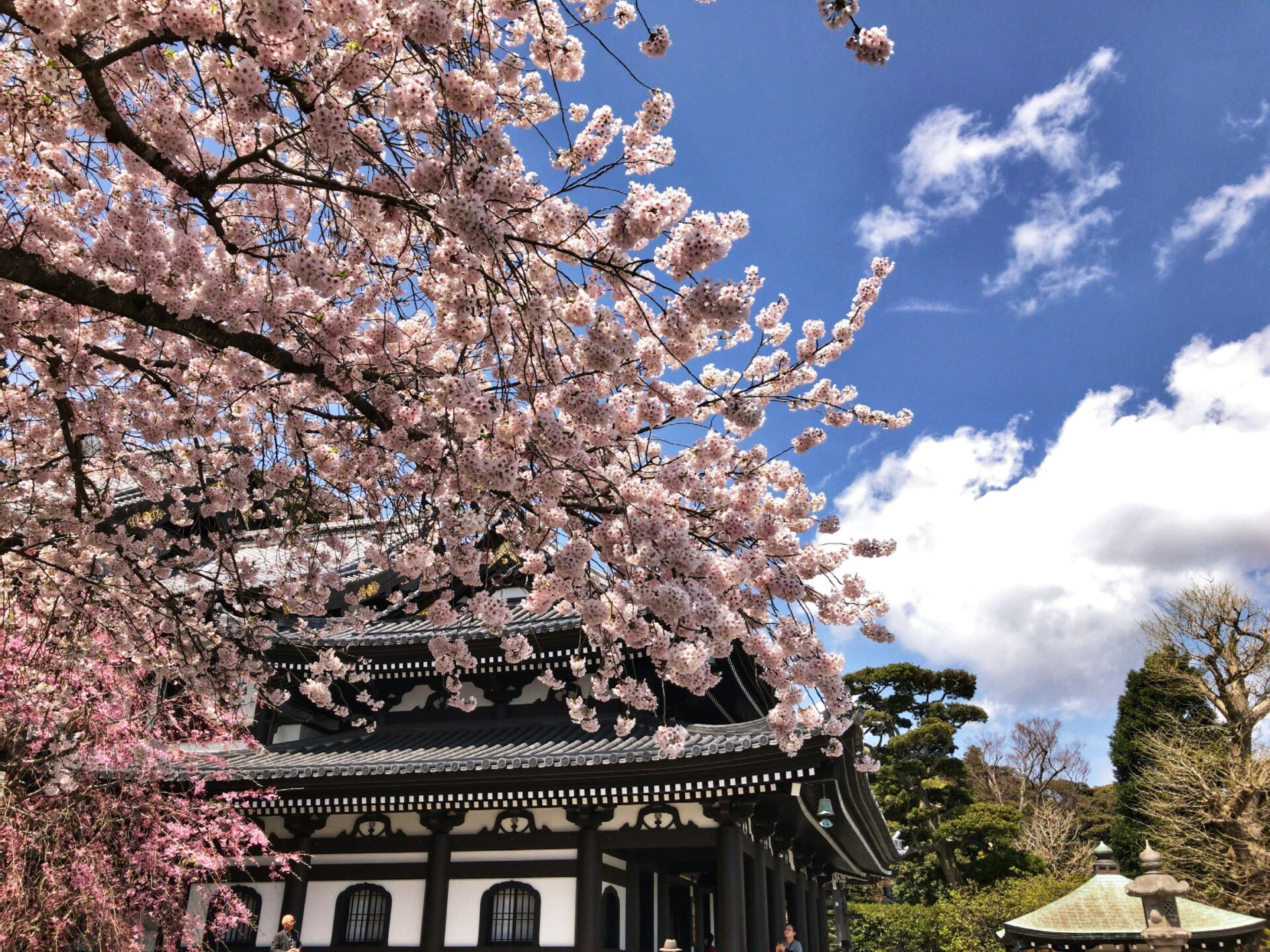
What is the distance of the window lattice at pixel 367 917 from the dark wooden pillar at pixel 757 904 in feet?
14.4

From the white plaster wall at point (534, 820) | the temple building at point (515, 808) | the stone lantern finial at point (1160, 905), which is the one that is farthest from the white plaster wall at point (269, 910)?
the stone lantern finial at point (1160, 905)

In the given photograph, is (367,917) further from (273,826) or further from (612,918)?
(612,918)

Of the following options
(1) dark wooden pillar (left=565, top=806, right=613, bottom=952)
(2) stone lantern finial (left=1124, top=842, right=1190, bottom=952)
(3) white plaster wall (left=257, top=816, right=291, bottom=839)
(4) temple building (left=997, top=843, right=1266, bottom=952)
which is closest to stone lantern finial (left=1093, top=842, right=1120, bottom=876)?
(4) temple building (left=997, top=843, right=1266, bottom=952)

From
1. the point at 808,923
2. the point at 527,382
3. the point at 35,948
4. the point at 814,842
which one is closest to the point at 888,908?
the point at 808,923

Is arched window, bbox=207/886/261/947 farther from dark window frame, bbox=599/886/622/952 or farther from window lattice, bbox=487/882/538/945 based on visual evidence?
dark window frame, bbox=599/886/622/952

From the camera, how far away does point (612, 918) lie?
30.7 ft

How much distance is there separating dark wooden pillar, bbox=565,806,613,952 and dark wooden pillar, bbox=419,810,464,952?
1.53 metres

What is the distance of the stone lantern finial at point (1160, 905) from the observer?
9.41m

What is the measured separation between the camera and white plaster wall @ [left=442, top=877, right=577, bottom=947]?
8.65 m

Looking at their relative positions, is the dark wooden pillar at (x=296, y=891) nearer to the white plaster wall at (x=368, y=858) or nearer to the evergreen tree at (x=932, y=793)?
the white plaster wall at (x=368, y=858)

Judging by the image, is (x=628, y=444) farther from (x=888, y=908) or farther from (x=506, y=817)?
(x=888, y=908)

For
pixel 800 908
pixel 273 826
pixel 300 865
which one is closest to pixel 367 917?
pixel 300 865

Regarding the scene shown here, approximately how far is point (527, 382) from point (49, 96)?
86.6 inches

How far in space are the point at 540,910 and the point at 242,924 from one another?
4090 millimetres
